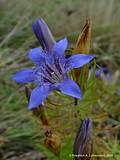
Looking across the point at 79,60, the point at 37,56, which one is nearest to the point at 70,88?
the point at 79,60

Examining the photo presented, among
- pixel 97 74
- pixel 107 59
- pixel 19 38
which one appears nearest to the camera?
pixel 97 74

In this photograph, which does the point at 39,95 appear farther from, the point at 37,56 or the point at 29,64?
the point at 29,64

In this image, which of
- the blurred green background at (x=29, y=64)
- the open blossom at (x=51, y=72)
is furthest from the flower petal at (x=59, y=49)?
the blurred green background at (x=29, y=64)

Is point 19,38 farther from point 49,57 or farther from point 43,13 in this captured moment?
point 49,57

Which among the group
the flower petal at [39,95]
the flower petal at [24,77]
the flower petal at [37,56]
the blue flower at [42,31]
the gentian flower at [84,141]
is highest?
the blue flower at [42,31]

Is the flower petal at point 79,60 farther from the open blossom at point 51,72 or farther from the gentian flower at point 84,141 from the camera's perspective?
the gentian flower at point 84,141

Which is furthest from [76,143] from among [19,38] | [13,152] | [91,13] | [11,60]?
[91,13]
